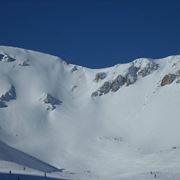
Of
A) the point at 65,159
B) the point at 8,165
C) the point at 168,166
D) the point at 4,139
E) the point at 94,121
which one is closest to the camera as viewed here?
the point at 8,165

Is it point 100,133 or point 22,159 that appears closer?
point 22,159

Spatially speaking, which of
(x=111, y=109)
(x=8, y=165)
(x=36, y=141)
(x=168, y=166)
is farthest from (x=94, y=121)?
(x=8, y=165)

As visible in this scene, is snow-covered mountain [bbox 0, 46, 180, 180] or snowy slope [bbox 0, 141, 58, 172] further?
snow-covered mountain [bbox 0, 46, 180, 180]

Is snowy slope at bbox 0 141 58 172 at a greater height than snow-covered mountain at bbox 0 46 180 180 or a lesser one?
lesser

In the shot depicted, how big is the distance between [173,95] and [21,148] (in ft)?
200

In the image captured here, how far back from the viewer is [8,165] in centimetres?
11294

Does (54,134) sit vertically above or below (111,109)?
below

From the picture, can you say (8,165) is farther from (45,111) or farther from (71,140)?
(45,111)

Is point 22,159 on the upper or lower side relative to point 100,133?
lower

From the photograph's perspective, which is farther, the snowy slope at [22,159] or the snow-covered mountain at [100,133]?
the snow-covered mountain at [100,133]

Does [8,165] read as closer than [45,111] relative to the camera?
Yes

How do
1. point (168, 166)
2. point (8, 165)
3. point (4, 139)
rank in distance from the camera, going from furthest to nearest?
point (4, 139), point (168, 166), point (8, 165)

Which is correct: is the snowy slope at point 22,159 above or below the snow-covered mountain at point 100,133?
below

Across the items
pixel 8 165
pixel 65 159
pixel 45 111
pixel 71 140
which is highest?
pixel 45 111
